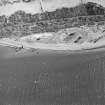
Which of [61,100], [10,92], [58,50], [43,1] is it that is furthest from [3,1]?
[61,100]

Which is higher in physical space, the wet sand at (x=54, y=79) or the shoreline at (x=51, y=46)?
the shoreline at (x=51, y=46)

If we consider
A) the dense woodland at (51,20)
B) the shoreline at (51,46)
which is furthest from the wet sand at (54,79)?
the dense woodland at (51,20)

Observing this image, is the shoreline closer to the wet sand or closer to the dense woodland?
the wet sand

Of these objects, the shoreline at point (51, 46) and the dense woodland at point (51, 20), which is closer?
the shoreline at point (51, 46)

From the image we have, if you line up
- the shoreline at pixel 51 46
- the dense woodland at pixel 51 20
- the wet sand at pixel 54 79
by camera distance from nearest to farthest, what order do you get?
the wet sand at pixel 54 79 < the shoreline at pixel 51 46 < the dense woodland at pixel 51 20

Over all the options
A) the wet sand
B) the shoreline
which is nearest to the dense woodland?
the shoreline

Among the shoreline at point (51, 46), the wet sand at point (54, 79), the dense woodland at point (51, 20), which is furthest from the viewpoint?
the dense woodland at point (51, 20)

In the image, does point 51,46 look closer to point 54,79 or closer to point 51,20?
point 51,20

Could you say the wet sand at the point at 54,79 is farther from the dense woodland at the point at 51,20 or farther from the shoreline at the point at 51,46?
the dense woodland at the point at 51,20
